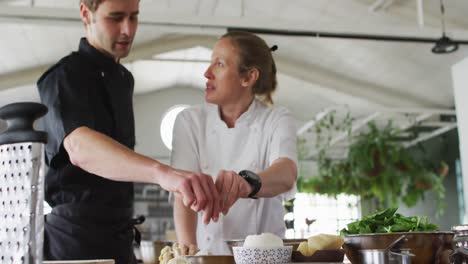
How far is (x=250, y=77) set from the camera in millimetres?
2148

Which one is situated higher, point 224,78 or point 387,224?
point 224,78

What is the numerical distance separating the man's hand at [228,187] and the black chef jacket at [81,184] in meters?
0.44

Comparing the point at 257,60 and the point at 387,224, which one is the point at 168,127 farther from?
the point at 387,224

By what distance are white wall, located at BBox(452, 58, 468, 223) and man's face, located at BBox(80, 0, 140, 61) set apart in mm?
5691

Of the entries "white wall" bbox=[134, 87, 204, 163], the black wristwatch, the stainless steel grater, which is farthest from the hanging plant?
the stainless steel grater

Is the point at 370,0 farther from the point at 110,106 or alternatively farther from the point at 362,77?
the point at 110,106

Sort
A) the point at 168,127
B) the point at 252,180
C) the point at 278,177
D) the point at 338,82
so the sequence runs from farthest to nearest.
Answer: the point at 168,127 → the point at 338,82 → the point at 278,177 → the point at 252,180

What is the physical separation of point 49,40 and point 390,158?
5685mm

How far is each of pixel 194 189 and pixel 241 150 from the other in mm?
→ 935

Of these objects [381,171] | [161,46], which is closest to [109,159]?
[161,46]

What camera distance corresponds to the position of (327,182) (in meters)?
11.0

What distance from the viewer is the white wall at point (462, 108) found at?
22.6 ft

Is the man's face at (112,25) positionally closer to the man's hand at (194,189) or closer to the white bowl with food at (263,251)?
the man's hand at (194,189)

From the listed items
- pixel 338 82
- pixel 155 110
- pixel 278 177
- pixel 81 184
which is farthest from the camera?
pixel 155 110
